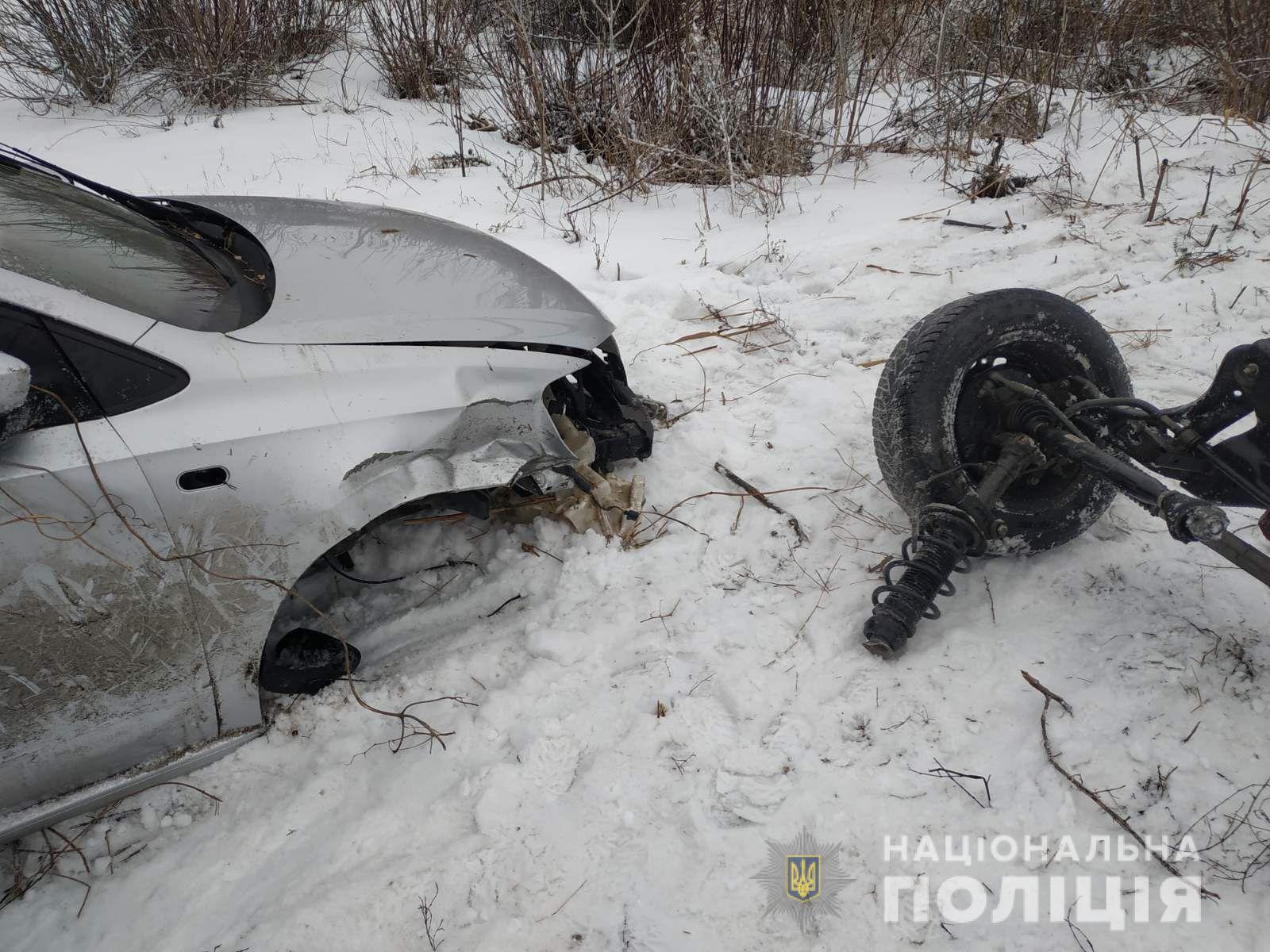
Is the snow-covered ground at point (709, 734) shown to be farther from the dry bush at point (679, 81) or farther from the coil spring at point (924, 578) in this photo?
the dry bush at point (679, 81)

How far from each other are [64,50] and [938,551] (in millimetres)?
9105

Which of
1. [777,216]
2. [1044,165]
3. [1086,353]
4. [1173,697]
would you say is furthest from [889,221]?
[1173,697]

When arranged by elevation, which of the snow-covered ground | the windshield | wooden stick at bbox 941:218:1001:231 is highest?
the windshield

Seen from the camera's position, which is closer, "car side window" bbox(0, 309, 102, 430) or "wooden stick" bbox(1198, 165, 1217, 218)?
"car side window" bbox(0, 309, 102, 430)

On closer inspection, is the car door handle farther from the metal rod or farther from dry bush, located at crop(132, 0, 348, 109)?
dry bush, located at crop(132, 0, 348, 109)

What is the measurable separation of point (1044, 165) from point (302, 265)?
5.32 meters

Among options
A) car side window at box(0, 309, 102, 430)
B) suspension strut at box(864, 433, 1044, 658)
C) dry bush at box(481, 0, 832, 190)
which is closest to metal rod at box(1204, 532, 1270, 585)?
suspension strut at box(864, 433, 1044, 658)

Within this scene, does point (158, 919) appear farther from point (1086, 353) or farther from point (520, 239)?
point (520, 239)

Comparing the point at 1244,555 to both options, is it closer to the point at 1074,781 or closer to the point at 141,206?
the point at 1074,781

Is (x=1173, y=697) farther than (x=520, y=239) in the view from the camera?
No

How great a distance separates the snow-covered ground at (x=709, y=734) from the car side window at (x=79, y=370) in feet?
3.41

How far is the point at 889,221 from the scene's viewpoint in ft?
16.9

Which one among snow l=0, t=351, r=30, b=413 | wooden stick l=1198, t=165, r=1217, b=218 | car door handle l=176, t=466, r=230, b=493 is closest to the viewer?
snow l=0, t=351, r=30, b=413

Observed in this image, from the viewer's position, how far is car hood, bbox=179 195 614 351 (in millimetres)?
2102
